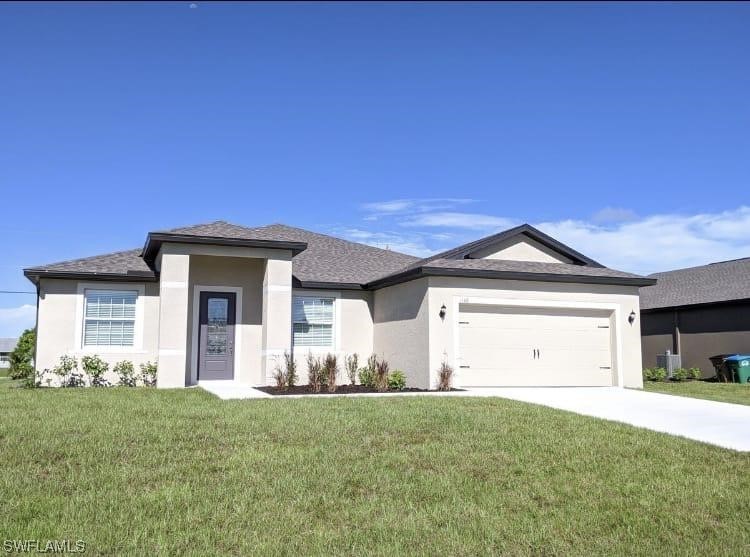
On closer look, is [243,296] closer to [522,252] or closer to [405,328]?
[405,328]

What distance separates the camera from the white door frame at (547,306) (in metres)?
16.8

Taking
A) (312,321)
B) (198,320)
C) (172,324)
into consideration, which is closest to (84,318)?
(198,320)

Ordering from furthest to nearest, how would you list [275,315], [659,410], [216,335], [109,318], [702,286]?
[702,286] < [216,335] < [109,318] < [275,315] < [659,410]

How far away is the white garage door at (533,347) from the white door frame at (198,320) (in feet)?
20.8

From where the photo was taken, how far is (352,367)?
19016 mm

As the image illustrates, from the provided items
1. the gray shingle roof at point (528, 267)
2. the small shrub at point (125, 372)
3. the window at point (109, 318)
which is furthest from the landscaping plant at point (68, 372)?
the gray shingle roof at point (528, 267)

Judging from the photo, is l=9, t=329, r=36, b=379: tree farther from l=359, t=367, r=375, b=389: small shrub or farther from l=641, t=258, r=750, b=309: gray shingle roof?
l=641, t=258, r=750, b=309: gray shingle roof

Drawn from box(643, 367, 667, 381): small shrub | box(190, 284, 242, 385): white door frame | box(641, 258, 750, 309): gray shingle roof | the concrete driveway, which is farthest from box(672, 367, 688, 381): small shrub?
box(190, 284, 242, 385): white door frame

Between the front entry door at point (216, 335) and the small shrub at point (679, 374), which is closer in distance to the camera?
the front entry door at point (216, 335)

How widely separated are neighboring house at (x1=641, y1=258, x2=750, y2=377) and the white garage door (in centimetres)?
795

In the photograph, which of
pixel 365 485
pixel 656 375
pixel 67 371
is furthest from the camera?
pixel 656 375

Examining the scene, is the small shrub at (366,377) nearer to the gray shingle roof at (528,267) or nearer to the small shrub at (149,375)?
the gray shingle roof at (528,267)

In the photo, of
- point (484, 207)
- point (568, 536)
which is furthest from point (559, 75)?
point (568, 536)

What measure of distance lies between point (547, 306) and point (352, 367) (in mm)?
5937
